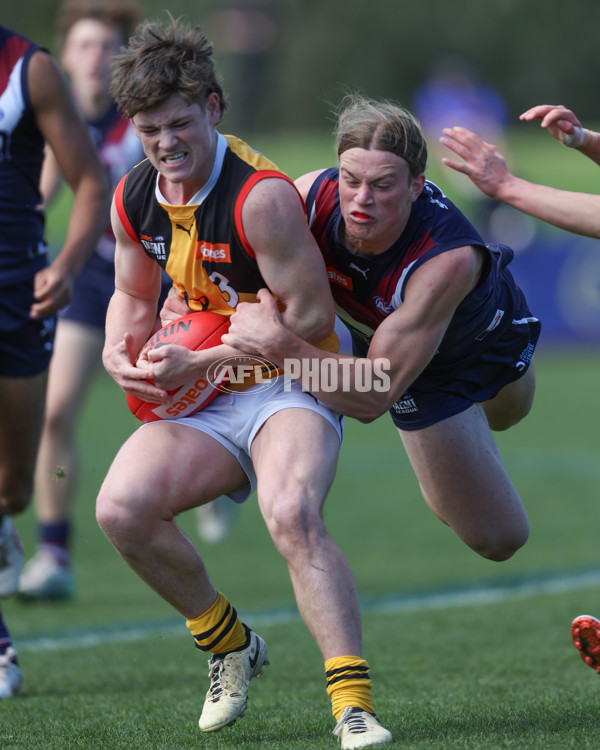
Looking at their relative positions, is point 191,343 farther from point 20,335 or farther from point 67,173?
point 67,173

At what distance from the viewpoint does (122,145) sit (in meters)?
7.26

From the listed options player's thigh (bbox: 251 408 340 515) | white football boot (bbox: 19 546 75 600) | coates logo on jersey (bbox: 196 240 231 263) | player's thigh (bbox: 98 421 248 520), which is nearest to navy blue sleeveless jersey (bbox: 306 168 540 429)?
coates logo on jersey (bbox: 196 240 231 263)

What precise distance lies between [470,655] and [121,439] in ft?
24.2

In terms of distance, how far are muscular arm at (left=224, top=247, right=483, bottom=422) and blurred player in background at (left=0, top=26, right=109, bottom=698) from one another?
5.03ft

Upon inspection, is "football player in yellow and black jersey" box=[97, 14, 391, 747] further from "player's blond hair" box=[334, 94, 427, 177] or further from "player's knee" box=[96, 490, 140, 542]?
"player's blond hair" box=[334, 94, 427, 177]

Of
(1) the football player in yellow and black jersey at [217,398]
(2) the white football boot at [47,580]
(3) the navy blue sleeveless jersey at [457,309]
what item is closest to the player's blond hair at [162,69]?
(1) the football player in yellow and black jersey at [217,398]

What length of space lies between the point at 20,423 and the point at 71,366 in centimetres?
191

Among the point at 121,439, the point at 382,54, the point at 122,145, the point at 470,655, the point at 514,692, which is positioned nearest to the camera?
the point at 514,692

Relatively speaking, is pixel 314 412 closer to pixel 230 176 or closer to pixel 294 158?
pixel 230 176

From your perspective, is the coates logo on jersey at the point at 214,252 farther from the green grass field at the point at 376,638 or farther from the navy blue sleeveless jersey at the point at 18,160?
the green grass field at the point at 376,638

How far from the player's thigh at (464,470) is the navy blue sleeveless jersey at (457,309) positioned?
0.06 metres

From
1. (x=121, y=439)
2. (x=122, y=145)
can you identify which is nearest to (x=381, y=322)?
(x=122, y=145)

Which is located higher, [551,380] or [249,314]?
[249,314]

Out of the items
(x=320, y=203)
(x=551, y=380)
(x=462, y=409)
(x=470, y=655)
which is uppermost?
(x=320, y=203)
